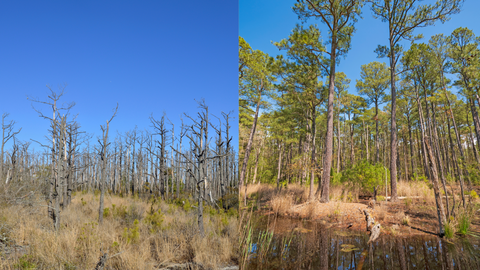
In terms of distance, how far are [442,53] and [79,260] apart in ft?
31.0

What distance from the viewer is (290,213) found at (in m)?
5.23

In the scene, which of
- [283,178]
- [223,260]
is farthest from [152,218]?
[283,178]

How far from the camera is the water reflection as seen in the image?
7.16 feet

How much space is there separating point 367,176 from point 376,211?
244 centimetres

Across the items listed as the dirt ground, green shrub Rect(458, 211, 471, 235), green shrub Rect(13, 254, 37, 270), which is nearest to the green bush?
the dirt ground

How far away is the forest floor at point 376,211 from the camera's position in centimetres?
378

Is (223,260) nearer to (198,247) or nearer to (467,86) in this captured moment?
(198,247)

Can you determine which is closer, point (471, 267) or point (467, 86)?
point (471, 267)

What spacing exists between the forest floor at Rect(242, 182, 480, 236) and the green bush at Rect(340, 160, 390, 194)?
1.84 feet

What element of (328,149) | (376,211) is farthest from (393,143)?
(376,211)

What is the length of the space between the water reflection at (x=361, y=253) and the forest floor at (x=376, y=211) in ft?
1.93

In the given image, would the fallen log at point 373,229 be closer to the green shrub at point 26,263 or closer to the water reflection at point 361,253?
the water reflection at point 361,253

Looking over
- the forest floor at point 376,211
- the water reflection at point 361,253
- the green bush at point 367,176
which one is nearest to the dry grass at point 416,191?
the forest floor at point 376,211

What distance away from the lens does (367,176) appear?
684cm
